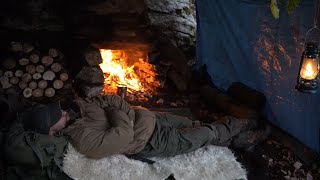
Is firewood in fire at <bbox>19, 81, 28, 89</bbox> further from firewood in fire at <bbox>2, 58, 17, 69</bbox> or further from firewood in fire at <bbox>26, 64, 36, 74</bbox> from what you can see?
firewood in fire at <bbox>2, 58, 17, 69</bbox>

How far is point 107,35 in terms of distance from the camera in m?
6.71

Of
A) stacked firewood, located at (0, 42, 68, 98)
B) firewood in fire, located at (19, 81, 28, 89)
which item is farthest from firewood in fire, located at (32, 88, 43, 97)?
firewood in fire, located at (19, 81, 28, 89)

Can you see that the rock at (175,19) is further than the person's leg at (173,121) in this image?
Yes

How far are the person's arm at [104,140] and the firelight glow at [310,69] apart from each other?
6.58ft

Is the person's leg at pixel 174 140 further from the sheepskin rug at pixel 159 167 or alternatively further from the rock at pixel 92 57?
the rock at pixel 92 57

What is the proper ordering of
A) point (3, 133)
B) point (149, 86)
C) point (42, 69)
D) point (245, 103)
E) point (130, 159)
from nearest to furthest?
1. point (3, 133)
2. point (130, 159)
3. point (245, 103)
4. point (42, 69)
5. point (149, 86)

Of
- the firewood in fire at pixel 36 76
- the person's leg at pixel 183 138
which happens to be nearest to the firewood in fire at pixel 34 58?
the firewood in fire at pixel 36 76

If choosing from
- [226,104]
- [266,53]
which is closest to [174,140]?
[226,104]

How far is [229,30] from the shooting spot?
5801mm

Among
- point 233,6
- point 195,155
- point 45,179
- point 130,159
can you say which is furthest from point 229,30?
point 45,179

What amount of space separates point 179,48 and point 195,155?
3.80m

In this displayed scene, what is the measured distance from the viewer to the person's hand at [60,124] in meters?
3.58

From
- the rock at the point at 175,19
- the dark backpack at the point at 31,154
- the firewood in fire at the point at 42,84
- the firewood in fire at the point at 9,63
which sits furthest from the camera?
the rock at the point at 175,19

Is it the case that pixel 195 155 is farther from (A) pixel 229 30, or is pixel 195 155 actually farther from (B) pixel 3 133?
(A) pixel 229 30
